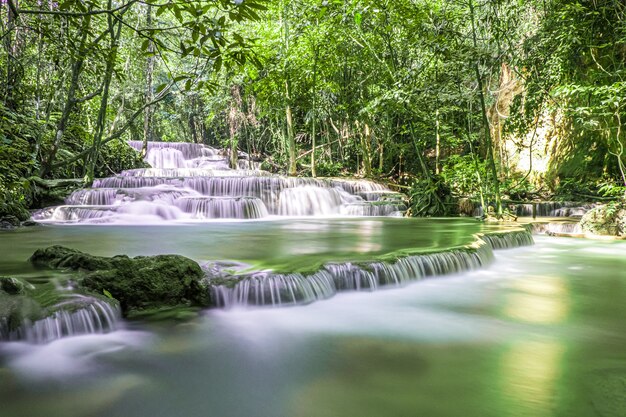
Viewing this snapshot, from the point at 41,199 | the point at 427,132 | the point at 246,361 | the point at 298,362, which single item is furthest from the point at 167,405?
the point at 427,132

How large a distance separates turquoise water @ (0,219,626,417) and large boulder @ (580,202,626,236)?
4.31 metres

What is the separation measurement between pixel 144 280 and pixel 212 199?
7836 mm

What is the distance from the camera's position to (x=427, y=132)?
47.0 ft

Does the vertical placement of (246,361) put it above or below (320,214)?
below

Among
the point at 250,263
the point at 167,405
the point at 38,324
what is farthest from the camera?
the point at 250,263

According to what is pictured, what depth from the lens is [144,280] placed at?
3.60 metres

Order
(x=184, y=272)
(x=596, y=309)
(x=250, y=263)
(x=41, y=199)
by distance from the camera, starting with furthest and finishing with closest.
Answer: (x=41, y=199) < (x=250, y=263) < (x=596, y=309) < (x=184, y=272)

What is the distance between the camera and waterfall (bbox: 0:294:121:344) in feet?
9.01

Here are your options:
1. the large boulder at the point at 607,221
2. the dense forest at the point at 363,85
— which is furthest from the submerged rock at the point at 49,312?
the large boulder at the point at 607,221

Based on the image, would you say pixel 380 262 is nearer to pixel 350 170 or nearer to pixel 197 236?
pixel 197 236

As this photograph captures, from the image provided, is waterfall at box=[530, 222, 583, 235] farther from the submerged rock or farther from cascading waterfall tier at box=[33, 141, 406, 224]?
the submerged rock

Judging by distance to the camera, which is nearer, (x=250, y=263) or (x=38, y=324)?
(x=38, y=324)

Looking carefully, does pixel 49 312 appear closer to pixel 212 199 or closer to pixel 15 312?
pixel 15 312

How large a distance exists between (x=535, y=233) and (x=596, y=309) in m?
5.52
